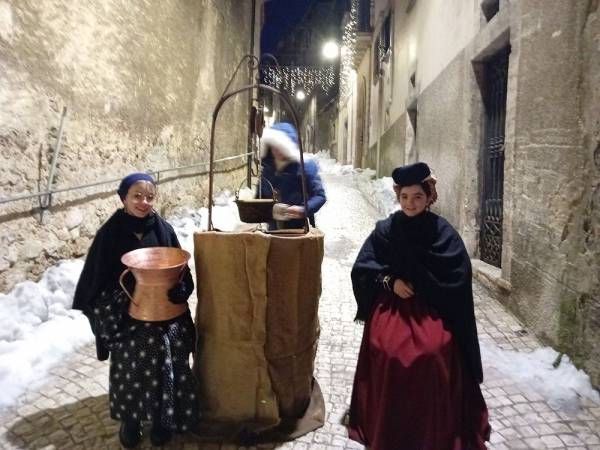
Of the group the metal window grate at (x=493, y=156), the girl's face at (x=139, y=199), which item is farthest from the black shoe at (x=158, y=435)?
the metal window grate at (x=493, y=156)

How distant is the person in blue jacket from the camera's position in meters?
3.76

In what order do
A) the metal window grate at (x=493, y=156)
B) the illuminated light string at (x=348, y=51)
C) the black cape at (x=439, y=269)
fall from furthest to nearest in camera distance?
the illuminated light string at (x=348, y=51), the metal window grate at (x=493, y=156), the black cape at (x=439, y=269)

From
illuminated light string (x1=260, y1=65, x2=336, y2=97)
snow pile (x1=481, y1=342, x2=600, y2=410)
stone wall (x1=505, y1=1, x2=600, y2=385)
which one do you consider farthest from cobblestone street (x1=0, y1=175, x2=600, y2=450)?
illuminated light string (x1=260, y1=65, x2=336, y2=97)

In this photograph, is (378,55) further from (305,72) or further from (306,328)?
(306,328)

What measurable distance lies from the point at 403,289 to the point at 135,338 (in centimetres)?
143

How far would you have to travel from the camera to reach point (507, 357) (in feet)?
11.5

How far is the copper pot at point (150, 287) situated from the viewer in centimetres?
218

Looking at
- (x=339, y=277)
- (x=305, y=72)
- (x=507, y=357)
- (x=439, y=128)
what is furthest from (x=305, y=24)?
(x=507, y=357)

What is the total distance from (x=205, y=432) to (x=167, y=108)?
5566mm

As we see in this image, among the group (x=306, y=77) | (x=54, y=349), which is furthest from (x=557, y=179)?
(x=306, y=77)

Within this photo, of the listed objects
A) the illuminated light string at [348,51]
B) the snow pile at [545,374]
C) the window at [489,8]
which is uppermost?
the illuminated light string at [348,51]

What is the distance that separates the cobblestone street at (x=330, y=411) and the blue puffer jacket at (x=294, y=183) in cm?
125

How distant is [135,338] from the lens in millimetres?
2268

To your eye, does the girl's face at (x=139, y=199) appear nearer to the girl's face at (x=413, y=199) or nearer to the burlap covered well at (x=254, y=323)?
the burlap covered well at (x=254, y=323)
